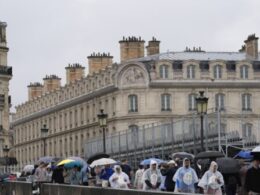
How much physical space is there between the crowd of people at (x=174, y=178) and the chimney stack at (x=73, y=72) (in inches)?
3131

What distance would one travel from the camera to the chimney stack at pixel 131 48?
94.9 meters

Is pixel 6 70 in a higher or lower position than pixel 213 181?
higher

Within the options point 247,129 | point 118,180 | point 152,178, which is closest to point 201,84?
point 247,129

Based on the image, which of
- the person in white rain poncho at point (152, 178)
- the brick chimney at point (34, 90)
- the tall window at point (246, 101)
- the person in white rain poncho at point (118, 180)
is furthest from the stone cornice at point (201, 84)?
the person in white rain poncho at point (118, 180)

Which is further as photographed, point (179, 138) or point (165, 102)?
point (165, 102)

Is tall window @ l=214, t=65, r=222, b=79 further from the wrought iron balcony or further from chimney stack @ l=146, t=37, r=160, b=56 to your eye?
the wrought iron balcony

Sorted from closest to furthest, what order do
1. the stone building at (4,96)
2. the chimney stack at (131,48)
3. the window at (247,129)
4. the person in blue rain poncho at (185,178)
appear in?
the person in blue rain poncho at (185,178) < the window at (247,129) < the chimney stack at (131,48) < the stone building at (4,96)

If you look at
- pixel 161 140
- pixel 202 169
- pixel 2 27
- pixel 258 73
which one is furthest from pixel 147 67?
pixel 202 169

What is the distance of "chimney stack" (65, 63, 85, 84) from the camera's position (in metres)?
114

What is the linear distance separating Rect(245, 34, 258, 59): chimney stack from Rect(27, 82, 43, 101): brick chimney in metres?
41.3

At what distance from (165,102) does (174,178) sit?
68330mm

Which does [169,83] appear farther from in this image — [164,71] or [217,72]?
[217,72]

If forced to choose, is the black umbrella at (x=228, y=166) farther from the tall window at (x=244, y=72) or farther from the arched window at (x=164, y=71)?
the tall window at (x=244, y=72)

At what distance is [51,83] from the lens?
4924 inches
